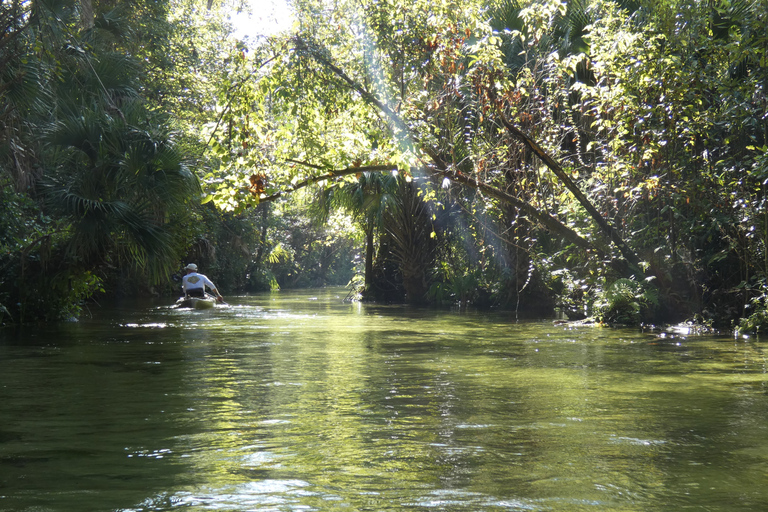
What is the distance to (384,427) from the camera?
17.9 ft

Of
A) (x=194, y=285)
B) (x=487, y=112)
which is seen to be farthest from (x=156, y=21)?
(x=487, y=112)

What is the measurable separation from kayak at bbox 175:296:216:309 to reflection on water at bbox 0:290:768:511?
925 centimetres

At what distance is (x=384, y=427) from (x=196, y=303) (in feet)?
51.4

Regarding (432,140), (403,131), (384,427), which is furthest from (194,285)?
(384,427)

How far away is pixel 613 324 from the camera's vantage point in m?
15.0

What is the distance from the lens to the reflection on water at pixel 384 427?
381cm

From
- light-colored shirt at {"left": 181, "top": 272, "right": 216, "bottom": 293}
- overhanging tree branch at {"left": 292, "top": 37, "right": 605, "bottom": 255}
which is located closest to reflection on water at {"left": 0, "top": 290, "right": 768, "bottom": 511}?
overhanging tree branch at {"left": 292, "top": 37, "right": 605, "bottom": 255}

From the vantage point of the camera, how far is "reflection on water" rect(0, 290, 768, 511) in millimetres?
3814

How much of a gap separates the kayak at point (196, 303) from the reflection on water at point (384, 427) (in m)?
9.25

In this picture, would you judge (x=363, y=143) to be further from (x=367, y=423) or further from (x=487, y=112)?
(x=367, y=423)

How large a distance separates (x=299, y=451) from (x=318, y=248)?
5586cm

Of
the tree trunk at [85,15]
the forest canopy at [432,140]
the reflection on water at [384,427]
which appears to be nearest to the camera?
the reflection on water at [384,427]

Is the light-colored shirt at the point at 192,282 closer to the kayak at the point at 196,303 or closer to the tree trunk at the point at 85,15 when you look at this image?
the kayak at the point at 196,303

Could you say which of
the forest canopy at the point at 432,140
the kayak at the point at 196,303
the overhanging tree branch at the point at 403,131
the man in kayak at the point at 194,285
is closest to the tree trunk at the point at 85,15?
the forest canopy at the point at 432,140
